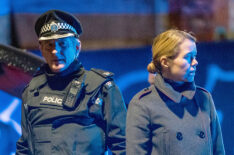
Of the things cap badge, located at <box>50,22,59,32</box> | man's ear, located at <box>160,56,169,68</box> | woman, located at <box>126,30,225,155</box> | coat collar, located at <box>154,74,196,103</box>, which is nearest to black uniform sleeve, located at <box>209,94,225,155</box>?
woman, located at <box>126,30,225,155</box>

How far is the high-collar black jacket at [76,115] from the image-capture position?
1654mm

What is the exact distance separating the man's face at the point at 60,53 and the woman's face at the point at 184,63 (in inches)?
19.6

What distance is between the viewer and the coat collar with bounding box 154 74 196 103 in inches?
60.4

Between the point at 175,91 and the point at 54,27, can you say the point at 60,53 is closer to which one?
the point at 54,27

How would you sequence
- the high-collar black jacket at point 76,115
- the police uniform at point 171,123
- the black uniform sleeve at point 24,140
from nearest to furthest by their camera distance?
the police uniform at point 171,123 → the high-collar black jacket at point 76,115 → the black uniform sleeve at point 24,140

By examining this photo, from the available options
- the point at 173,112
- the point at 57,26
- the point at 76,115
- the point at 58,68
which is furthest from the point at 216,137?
the point at 57,26

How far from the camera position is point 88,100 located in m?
1.67

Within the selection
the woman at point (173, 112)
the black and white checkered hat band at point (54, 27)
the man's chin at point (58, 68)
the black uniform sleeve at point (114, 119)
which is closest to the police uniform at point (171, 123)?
the woman at point (173, 112)

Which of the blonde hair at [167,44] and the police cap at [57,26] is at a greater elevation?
the police cap at [57,26]

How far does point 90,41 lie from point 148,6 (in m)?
0.66

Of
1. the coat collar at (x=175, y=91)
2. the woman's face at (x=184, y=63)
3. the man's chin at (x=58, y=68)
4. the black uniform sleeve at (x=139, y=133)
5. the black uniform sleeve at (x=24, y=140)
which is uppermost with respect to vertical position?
the woman's face at (x=184, y=63)

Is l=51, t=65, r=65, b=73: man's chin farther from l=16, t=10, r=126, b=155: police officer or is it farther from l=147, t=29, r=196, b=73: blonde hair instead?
l=147, t=29, r=196, b=73: blonde hair

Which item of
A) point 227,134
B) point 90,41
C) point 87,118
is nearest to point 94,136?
point 87,118

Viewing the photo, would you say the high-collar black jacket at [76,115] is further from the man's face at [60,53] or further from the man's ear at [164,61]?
the man's ear at [164,61]
